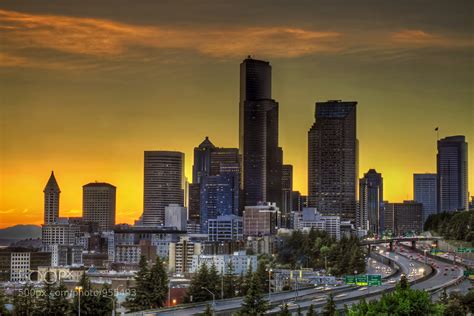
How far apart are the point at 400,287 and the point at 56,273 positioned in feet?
467

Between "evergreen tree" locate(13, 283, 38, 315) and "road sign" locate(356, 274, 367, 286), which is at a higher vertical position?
"road sign" locate(356, 274, 367, 286)

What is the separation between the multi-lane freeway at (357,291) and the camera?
3214 inches

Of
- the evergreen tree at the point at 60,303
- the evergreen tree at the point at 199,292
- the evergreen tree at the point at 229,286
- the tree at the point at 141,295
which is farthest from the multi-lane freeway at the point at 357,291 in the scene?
the evergreen tree at the point at 60,303

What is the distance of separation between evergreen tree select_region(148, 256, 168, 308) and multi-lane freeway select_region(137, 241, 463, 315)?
4.84 metres

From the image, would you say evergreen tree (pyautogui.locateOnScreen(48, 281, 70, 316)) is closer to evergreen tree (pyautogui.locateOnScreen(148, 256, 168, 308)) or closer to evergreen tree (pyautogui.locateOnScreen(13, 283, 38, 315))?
evergreen tree (pyautogui.locateOnScreen(13, 283, 38, 315))

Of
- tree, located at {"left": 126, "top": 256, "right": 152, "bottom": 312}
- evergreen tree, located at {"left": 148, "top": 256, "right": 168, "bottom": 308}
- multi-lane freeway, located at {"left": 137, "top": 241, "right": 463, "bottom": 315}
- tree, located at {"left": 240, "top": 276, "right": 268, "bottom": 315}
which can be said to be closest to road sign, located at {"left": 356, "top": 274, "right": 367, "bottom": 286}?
multi-lane freeway, located at {"left": 137, "top": 241, "right": 463, "bottom": 315}

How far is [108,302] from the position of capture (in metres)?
72.6

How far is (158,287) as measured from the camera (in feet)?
286

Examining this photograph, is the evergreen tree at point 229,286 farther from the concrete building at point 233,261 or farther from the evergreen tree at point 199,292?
the concrete building at point 233,261

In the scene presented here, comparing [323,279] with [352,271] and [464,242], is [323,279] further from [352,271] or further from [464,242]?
[464,242]

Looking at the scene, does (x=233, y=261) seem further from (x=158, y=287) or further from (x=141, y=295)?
(x=141, y=295)

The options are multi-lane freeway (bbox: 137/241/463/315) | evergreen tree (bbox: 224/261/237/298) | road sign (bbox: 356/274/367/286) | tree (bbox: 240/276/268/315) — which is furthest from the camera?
evergreen tree (bbox: 224/261/237/298)

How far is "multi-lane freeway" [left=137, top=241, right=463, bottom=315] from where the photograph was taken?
268 ft

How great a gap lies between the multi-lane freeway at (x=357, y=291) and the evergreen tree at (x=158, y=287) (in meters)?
4.84
